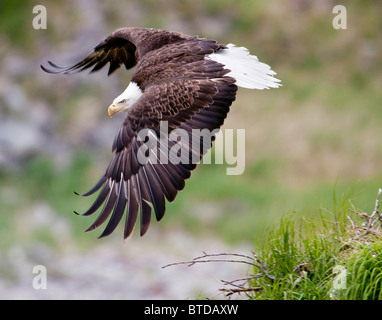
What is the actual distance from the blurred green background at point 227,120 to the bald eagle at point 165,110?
635 centimetres

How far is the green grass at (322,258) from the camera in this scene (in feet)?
15.5

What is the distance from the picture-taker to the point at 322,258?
5062mm

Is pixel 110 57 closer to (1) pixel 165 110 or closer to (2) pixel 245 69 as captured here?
(2) pixel 245 69

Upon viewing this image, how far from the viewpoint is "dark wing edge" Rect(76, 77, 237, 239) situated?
20.1 feet

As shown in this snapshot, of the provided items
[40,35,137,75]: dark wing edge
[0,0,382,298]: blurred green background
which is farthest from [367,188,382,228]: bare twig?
[0,0,382,298]: blurred green background

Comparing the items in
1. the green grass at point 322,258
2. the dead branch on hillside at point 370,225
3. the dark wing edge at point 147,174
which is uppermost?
the dark wing edge at point 147,174

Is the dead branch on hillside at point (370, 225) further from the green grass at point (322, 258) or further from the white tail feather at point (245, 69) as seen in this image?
the white tail feather at point (245, 69)

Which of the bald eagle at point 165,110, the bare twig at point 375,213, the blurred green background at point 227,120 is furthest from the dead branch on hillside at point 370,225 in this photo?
the blurred green background at point 227,120

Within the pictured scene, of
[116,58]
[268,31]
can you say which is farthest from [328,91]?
[116,58]

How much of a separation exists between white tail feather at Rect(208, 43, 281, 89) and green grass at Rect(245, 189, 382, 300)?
1804mm

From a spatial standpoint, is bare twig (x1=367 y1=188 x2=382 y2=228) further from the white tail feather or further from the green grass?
the white tail feather

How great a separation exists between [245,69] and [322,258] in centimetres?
258

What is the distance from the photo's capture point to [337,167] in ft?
49.5
